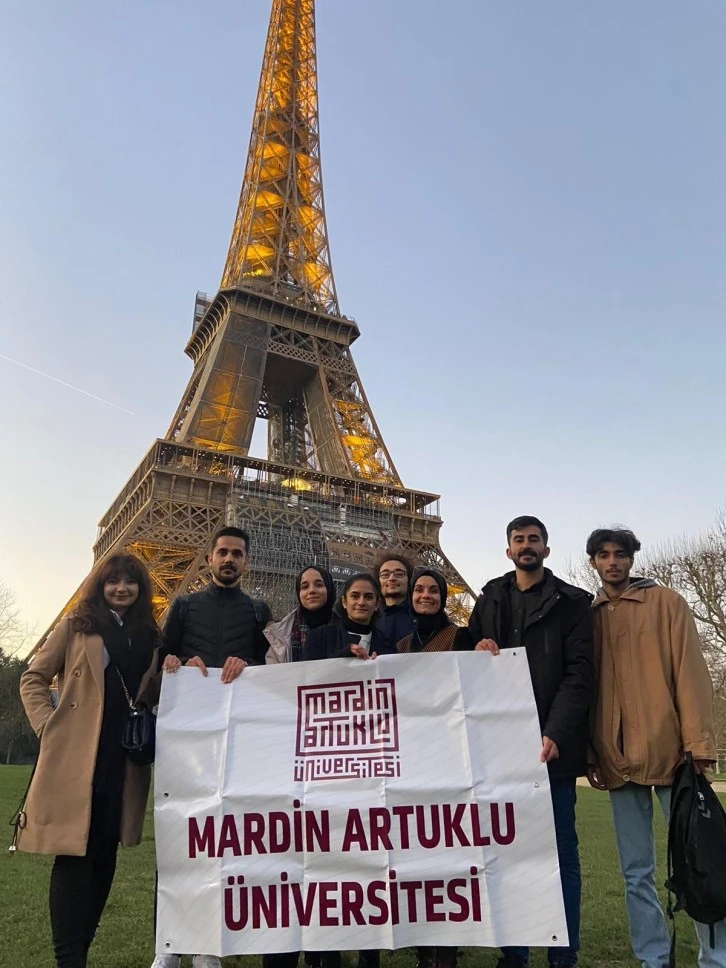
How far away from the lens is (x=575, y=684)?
4359 mm

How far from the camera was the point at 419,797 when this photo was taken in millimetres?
4148

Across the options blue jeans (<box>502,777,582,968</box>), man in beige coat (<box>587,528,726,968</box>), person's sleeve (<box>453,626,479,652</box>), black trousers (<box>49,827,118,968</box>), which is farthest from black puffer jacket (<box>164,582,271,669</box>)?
man in beige coat (<box>587,528,726,968</box>)

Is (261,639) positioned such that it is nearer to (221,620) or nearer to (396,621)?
(221,620)

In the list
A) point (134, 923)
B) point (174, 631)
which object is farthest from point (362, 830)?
point (134, 923)

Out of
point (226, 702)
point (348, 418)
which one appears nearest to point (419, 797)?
point (226, 702)

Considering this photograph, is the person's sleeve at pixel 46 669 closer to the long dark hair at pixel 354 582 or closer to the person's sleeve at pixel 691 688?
the long dark hair at pixel 354 582

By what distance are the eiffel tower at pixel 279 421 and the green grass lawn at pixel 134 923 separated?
22280mm

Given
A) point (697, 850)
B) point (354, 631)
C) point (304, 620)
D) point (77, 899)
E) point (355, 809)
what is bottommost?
point (77, 899)

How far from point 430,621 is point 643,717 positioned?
1475 millimetres

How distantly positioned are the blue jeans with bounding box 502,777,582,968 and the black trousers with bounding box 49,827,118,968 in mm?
2471

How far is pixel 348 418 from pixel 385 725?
121 feet

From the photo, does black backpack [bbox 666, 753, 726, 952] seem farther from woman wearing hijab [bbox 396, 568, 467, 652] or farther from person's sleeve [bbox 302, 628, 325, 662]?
person's sleeve [bbox 302, 628, 325, 662]

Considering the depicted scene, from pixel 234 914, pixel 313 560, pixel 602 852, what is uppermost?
pixel 313 560

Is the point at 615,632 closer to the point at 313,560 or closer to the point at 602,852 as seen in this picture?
the point at 602,852
